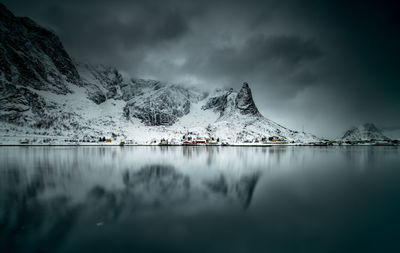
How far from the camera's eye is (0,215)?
9.92 metres

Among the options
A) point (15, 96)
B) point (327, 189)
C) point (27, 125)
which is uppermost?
point (15, 96)

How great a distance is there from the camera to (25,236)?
311 inches

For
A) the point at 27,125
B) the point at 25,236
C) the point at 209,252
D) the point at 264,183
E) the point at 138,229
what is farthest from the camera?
the point at 27,125

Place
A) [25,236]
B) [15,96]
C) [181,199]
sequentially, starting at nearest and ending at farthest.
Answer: [25,236] → [181,199] → [15,96]

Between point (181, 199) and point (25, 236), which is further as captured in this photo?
point (181, 199)

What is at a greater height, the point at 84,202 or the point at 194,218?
the point at 84,202

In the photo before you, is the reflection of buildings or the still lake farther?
the reflection of buildings

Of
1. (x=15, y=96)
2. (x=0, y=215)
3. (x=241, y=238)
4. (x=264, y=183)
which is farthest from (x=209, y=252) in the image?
(x=15, y=96)

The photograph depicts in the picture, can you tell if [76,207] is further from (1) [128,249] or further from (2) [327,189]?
(2) [327,189]

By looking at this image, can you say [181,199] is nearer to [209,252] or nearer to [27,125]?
[209,252]

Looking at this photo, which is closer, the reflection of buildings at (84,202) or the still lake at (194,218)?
the still lake at (194,218)

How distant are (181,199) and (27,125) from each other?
227024 mm

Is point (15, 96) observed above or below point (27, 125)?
above

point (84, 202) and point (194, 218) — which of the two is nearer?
point (194, 218)
